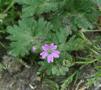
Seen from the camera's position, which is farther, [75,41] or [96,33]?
[96,33]

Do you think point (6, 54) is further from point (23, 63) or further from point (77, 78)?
point (77, 78)

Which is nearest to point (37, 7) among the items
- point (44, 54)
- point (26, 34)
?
point (26, 34)

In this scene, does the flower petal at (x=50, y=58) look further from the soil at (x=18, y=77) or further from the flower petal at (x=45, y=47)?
the soil at (x=18, y=77)

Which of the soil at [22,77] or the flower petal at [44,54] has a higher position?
the flower petal at [44,54]

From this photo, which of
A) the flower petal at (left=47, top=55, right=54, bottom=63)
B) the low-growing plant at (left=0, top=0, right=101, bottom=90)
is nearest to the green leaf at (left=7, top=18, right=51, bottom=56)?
the low-growing plant at (left=0, top=0, right=101, bottom=90)

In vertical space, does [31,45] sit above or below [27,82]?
above

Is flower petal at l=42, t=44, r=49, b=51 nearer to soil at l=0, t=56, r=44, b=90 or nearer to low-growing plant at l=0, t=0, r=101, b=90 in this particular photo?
low-growing plant at l=0, t=0, r=101, b=90

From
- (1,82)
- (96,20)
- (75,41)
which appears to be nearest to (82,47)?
(75,41)

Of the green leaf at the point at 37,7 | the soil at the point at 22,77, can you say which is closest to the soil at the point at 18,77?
the soil at the point at 22,77
